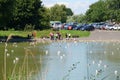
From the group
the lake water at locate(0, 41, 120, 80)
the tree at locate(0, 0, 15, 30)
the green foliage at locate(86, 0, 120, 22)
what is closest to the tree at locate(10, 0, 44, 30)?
the tree at locate(0, 0, 15, 30)

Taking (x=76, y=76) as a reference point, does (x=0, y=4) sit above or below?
above

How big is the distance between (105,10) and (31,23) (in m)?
59.0

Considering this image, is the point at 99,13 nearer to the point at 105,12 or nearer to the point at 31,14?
the point at 105,12

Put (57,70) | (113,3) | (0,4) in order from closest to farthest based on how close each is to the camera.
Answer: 1. (57,70)
2. (0,4)
3. (113,3)

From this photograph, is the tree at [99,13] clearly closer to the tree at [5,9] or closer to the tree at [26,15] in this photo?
the tree at [26,15]

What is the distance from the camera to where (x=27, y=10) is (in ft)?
233

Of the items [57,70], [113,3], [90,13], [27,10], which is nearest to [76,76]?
[57,70]

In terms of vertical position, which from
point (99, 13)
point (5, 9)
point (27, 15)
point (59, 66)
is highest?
point (5, 9)

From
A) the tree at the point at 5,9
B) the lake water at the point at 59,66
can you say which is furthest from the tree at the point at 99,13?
the lake water at the point at 59,66

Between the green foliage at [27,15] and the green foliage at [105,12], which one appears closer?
the green foliage at [27,15]

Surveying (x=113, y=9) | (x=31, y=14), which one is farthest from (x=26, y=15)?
(x=113, y=9)

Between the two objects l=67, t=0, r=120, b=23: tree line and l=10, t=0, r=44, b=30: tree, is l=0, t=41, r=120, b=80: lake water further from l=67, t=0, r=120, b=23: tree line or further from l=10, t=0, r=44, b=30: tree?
l=67, t=0, r=120, b=23: tree line

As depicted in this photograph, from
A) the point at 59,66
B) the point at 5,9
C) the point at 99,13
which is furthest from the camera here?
the point at 99,13

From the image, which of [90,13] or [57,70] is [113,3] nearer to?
[90,13]
